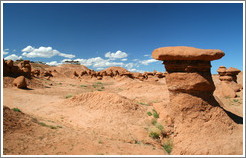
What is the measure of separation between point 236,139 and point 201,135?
980mm

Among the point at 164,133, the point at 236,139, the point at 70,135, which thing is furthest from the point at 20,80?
the point at 236,139

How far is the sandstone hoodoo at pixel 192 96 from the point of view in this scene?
533 cm

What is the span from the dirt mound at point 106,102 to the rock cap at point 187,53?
3687mm

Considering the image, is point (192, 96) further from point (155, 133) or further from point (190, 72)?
point (155, 133)

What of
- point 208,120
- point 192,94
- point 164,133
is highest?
point 192,94

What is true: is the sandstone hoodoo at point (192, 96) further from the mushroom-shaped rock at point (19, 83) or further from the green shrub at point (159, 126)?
the mushroom-shaped rock at point (19, 83)

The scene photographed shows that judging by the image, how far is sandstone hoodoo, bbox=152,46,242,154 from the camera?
5332 mm

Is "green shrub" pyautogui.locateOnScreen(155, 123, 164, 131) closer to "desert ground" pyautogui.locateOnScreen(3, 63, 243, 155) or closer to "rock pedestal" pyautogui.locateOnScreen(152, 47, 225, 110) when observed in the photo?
"desert ground" pyautogui.locateOnScreen(3, 63, 243, 155)

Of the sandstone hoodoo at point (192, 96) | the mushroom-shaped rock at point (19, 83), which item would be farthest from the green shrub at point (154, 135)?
the mushroom-shaped rock at point (19, 83)

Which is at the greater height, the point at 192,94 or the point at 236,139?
the point at 192,94

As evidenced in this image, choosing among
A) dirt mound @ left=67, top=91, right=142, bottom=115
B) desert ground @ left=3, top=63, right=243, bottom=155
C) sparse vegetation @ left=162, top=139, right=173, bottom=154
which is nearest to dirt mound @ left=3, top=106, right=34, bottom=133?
desert ground @ left=3, top=63, right=243, bottom=155

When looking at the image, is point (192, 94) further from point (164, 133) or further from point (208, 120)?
point (164, 133)

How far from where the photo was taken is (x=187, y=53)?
5438 millimetres

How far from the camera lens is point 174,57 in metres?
5.63
